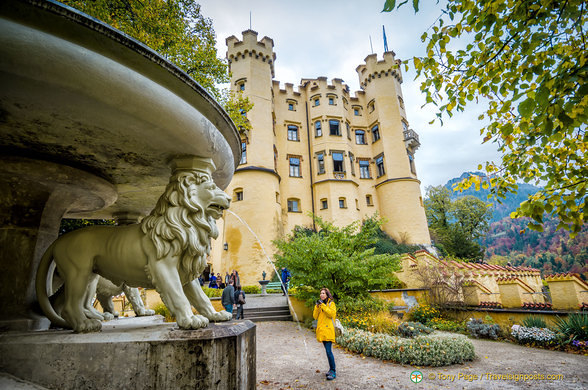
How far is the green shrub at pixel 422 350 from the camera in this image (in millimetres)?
6215

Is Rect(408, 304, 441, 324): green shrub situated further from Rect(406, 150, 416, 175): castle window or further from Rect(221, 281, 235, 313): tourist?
Rect(406, 150, 416, 175): castle window

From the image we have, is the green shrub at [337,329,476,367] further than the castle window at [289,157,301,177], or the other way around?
the castle window at [289,157,301,177]

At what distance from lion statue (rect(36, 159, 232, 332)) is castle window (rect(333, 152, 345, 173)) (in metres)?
24.8

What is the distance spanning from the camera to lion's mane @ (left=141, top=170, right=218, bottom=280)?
254 centimetres

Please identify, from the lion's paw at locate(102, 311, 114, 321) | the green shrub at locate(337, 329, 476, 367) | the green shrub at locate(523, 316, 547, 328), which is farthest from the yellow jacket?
the green shrub at locate(523, 316, 547, 328)

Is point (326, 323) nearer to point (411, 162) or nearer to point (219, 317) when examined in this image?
point (219, 317)

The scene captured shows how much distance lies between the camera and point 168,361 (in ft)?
6.69

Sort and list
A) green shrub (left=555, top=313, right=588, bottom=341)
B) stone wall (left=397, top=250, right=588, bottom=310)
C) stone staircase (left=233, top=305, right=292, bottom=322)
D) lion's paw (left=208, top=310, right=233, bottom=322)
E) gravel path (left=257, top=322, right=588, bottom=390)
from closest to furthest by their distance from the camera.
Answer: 1. lion's paw (left=208, top=310, right=233, bottom=322)
2. gravel path (left=257, top=322, right=588, bottom=390)
3. green shrub (left=555, top=313, right=588, bottom=341)
4. stone wall (left=397, top=250, right=588, bottom=310)
5. stone staircase (left=233, top=305, right=292, bottom=322)

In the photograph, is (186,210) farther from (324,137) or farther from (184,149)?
(324,137)

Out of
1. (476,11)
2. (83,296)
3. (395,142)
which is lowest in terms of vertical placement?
(83,296)

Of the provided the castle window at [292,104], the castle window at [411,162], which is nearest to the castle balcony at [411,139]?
the castle window at [411,162]

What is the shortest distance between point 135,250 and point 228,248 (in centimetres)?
1934

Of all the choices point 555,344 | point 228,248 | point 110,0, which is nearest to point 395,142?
point 228,248

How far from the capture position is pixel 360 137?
30.6 m
